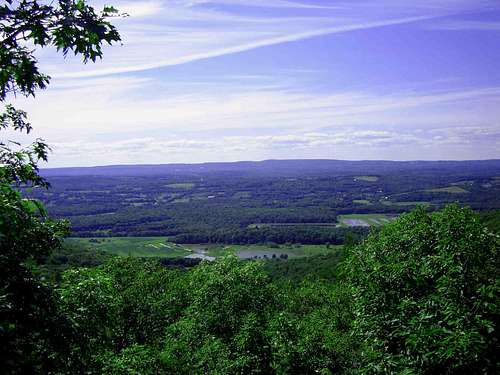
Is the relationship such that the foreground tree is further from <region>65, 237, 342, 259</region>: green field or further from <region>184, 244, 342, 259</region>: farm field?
<region>184, 244, 342, 259</region>: farm field

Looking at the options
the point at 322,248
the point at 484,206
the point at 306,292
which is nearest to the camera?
the point at 306,292

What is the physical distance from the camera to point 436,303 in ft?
37.6

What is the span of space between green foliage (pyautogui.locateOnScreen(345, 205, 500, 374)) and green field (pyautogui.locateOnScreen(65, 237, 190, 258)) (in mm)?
129958

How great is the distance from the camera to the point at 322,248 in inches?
6161

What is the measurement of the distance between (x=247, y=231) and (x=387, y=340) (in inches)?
7388

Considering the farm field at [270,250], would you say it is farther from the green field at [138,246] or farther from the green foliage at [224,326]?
the green foliage at [224,326]

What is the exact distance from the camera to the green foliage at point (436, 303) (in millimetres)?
10071

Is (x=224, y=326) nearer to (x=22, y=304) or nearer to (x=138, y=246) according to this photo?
(x=22, y=304)

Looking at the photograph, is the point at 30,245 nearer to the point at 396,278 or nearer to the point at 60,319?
the point at 60,319

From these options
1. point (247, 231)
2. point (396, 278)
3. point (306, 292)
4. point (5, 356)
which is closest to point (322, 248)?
point (247, 231)

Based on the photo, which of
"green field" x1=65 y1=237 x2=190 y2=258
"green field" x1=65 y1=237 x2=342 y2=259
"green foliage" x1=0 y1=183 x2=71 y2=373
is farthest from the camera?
"green field" x1=65 y1=237 x2=342 y2=259

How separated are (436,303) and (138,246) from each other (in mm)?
159681

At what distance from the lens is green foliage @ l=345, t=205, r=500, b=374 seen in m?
10.1

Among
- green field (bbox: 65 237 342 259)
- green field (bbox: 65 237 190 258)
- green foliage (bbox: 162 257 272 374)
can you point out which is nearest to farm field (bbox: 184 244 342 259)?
green field (bbox: 65 237 342 259)
